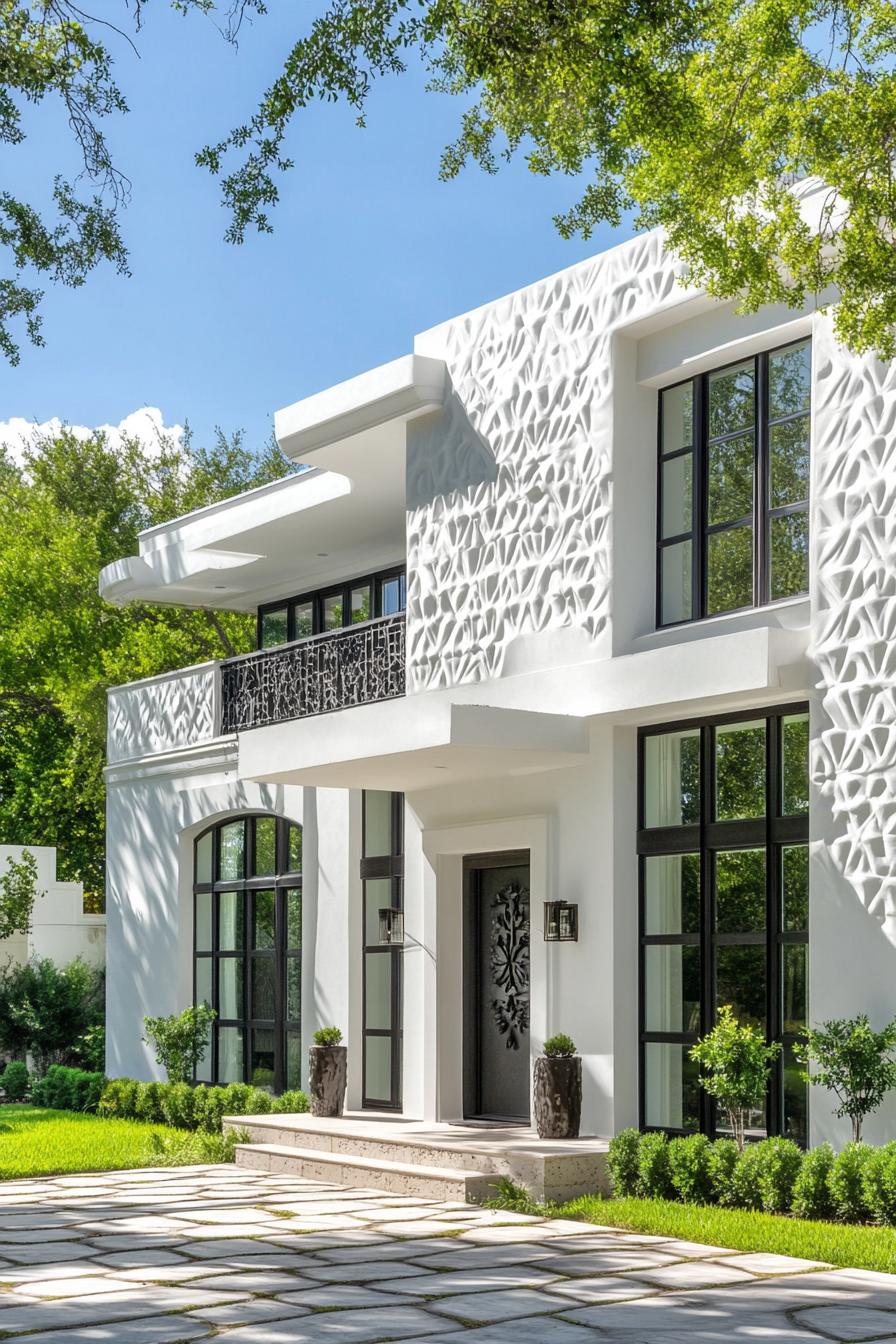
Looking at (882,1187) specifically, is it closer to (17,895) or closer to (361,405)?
(361,405)

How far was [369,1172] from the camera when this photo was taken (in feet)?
42.6

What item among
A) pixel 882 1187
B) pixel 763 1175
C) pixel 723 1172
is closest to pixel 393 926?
pixel 723 1172

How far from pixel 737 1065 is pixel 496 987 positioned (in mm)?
4010

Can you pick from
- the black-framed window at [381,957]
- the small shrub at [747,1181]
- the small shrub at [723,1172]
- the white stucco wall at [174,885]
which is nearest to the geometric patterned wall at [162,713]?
the white stucco wall at [174,885]

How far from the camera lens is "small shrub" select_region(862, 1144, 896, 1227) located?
9.82 m

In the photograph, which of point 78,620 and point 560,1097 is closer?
point 560,1097

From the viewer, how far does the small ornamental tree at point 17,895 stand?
24609mm

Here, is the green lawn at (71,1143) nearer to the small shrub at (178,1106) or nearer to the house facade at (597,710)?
the small shrub at (178,1106)

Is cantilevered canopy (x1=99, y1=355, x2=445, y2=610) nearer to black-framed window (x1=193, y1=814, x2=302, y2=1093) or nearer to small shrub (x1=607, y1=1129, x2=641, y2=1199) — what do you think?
black-framed window (x1=193, y1=814, x2=302, y2=1093)

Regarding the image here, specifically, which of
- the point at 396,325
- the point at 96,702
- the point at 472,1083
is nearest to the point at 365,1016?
the point at 472,1083

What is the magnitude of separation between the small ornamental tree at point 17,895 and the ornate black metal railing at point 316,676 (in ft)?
24.1

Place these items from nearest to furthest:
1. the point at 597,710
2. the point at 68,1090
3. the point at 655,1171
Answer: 1. the point at 655,1171
2. the point at 597,710
3. the point at 68,1090

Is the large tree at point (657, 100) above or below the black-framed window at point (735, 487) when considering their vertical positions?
above

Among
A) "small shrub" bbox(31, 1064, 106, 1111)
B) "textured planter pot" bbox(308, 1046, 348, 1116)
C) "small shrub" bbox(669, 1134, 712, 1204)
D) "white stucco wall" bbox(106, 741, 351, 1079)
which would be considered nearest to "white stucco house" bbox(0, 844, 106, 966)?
"small shrub" bbox(31, 1064, 106, 1111)
